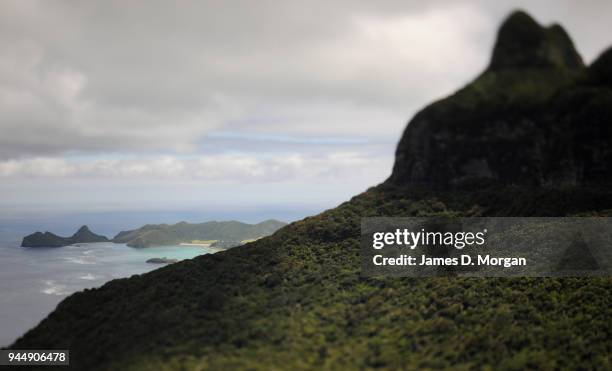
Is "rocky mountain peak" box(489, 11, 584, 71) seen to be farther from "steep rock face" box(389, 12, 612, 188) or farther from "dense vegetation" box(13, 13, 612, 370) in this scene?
"dense vegetation" box(13, 13, 612, 370)

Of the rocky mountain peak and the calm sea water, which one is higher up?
the rocky mountain peak

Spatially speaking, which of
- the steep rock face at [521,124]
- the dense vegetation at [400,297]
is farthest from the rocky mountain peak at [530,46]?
the dense vegetation at [400,297]

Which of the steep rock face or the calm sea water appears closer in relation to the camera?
the steep rock face

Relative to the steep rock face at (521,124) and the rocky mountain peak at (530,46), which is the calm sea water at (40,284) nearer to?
the steep rock face at (521,124)

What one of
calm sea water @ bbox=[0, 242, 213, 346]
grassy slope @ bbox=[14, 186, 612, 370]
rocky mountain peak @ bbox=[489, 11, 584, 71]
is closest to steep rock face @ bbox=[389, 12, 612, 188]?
rocky mountain peak @ bbox=[489, 11, 584, 71]

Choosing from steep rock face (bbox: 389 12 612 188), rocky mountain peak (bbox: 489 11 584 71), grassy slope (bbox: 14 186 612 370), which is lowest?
grassy slope (bbox: 14 186 612 370)

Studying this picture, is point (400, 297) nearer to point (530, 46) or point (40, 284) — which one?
point (530, 46)
